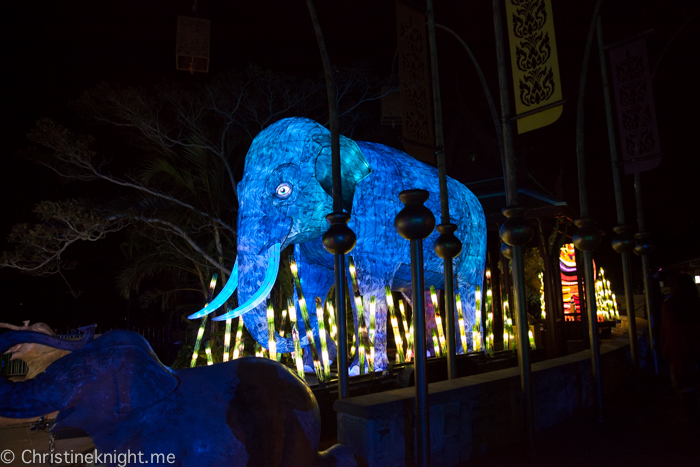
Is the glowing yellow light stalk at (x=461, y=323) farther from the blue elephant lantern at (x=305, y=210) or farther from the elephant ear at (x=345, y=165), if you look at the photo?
the elephant ear at (x=345, y=165)

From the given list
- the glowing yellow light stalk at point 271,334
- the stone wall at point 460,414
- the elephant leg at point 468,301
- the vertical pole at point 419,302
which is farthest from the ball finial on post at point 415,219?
the elephant leg at point 468,301

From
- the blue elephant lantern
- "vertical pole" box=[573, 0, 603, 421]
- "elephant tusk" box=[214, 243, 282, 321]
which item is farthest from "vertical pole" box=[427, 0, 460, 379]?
"elephant tusk" box=[214, 243, 282, 321]

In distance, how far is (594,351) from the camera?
5992 mm

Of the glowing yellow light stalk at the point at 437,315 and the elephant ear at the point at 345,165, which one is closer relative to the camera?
the elephant ear at the point at 345,165

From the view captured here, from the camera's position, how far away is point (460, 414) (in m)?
4.37

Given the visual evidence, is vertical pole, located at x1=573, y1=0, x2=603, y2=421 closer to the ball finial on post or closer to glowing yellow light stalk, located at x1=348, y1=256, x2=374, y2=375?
glowing yellow light stalk, located at x1=348, y1=256, x2=374, y2=375

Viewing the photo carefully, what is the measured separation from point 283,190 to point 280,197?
0.34 feet

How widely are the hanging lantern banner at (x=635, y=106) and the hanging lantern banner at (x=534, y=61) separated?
11.0 ft

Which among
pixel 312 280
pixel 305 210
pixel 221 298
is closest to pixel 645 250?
pixel 312 280

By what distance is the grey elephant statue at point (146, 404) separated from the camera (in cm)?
225

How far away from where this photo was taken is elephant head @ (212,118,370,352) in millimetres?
6949

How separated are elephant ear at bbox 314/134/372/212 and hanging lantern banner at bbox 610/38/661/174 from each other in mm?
4328

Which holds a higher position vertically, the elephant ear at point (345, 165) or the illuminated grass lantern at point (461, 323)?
the elephant ear at point (345, 165)

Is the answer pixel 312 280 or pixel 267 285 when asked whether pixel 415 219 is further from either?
pixel 312 280
